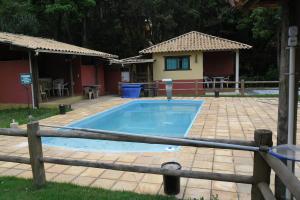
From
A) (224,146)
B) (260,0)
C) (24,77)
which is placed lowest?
(224,146)

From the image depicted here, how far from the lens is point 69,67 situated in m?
15.2

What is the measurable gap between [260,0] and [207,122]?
569cm

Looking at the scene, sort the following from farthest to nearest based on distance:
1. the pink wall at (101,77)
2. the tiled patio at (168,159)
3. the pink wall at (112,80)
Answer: the pink wall at (112,80), the pink wall at (101,77), the tiled patio at (168,159)

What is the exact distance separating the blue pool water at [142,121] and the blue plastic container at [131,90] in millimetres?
1506

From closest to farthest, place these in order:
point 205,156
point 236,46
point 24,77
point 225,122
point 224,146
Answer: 1. point 224,146
2. point 205,156
3. point 225,122
4. point 24,77
5. point 236,46

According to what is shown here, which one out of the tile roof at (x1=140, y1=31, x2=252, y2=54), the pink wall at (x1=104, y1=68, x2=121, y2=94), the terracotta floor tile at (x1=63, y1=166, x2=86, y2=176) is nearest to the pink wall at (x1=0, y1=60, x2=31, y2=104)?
the pink wall at (x1=104, y1=68, x2=121, y2=94)

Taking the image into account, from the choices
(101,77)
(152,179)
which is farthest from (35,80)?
(152,179)

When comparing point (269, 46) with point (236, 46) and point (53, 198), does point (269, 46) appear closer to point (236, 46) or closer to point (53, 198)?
point (236, 46)

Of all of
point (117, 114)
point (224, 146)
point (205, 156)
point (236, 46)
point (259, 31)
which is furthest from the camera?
point (259, 31)

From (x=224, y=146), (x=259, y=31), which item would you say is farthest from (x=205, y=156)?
(x=259, y=31)

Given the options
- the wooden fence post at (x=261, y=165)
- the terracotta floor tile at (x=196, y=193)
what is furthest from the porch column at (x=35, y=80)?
the wooden fence post at (x=261, y=165)

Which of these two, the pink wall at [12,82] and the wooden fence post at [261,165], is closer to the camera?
the wooden fence post at [261,165]

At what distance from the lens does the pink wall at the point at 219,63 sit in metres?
19.7

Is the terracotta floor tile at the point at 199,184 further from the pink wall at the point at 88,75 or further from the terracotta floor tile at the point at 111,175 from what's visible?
the pink wall at the point at 88,75
